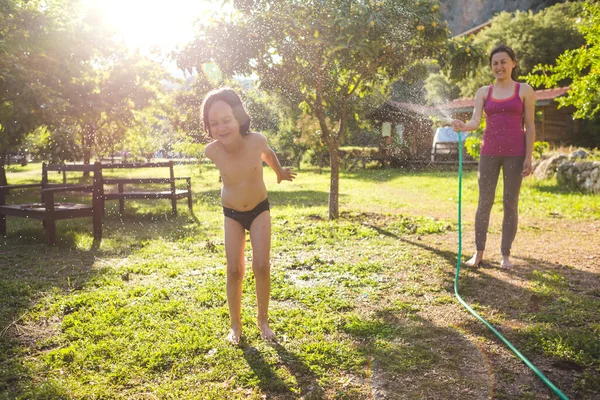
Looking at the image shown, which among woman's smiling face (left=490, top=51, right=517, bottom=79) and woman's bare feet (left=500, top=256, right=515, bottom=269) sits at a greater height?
woman's smiling face (left=490, top=51, right=517, bottom=79)

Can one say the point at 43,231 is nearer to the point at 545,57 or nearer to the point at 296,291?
the point at 296,291

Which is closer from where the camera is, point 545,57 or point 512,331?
point 512,331

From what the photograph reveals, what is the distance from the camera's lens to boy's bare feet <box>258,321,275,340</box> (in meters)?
3.23

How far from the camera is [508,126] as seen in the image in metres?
4.60

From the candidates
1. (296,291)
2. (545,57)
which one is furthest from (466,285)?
(545,57)

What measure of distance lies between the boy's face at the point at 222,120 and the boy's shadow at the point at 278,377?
1.38 metres

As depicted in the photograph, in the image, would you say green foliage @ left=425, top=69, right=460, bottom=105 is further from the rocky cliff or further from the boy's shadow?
the boy's shadow

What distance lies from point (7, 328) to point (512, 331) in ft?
11.9

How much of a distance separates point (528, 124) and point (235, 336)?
339 cm

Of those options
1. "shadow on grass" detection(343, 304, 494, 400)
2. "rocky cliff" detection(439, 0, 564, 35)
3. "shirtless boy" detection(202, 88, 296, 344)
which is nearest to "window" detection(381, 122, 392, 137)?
"rocky cliff" detection(439, 0, 564, 35)

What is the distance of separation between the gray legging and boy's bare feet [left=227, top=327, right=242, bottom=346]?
112 inches

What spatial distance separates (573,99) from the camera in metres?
8.38

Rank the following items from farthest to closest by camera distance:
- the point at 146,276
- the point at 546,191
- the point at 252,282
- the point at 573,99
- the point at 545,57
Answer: the point at 545,57
the point at 546,191
the point at 573,99
the point at 146,276
the point at 252,282

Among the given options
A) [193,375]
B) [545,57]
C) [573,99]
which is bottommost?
[193,375]
